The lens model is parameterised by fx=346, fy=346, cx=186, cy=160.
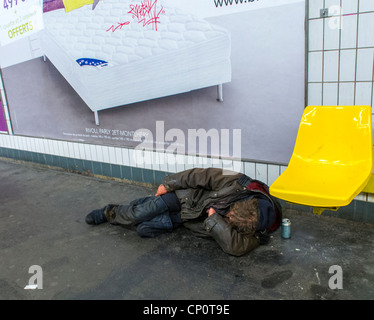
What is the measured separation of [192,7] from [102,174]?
8.53 feet

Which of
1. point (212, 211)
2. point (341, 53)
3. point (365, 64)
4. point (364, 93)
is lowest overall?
point (212, 211)

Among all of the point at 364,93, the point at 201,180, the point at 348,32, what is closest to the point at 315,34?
the point at 348,32

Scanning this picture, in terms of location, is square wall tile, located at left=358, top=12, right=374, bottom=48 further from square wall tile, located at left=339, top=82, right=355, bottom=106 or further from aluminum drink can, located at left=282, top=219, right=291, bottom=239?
aluminum drink can, located at left=282, top=219, right=291, bottom=239

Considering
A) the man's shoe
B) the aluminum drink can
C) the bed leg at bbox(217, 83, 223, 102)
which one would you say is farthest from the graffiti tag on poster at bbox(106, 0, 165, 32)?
the aluminum drink can

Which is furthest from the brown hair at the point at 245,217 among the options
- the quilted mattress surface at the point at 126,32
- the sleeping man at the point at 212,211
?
the quilted mattress surface at the point at 126,32

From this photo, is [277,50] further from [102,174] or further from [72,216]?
[102,174]

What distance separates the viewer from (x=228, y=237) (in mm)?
2639

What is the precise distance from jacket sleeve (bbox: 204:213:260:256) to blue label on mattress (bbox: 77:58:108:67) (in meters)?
2.65

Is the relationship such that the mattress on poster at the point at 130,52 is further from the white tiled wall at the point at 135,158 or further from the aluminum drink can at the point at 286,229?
the aluminum drink can at the point at 286,229

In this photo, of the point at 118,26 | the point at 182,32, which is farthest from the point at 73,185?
the point at 182,32

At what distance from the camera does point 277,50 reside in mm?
3174

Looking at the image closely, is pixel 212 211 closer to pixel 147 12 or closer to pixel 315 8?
pixel 315 8

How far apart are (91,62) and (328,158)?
3144 millimetres

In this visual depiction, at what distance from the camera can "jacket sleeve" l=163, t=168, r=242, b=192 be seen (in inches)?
118
